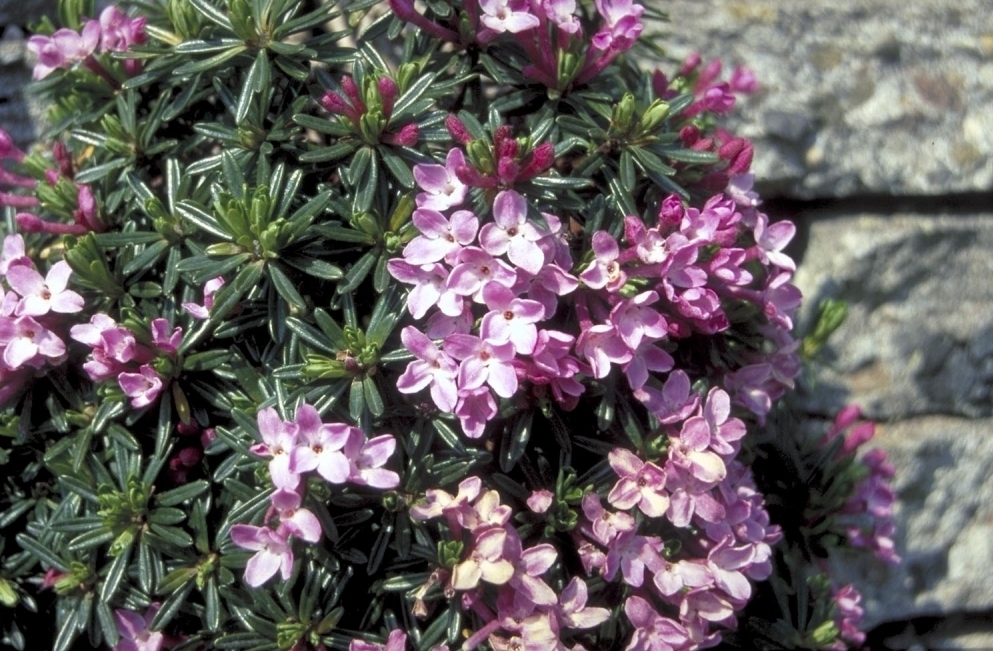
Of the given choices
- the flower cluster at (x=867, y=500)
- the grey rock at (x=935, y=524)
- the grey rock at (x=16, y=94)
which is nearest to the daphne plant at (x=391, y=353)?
the flower cluster at (x=867, y=500)

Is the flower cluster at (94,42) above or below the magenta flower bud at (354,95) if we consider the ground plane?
below

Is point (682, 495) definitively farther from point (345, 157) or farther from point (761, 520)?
point (345, 157)

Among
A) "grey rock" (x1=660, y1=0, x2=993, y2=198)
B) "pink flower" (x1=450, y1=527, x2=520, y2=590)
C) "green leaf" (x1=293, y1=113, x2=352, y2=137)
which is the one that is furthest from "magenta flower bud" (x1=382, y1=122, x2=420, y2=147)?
"grey rock" (x1=660, y1=0, x2=993, y2=198)

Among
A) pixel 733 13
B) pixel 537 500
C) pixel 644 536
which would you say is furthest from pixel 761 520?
pixel 733 13

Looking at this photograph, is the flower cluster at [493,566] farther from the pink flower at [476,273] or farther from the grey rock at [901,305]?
the grey rock at [901,305]

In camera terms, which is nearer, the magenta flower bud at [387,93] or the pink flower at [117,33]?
the magenta flower bud at [387,93]

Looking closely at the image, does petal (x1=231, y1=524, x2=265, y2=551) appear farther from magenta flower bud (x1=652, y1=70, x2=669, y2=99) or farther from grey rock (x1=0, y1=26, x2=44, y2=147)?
grey rock (x1=0, y1=26, x2=44, y2=147)

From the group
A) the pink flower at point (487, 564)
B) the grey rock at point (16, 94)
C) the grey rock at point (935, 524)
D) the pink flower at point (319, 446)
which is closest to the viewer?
the pink flower at point (319, 446)

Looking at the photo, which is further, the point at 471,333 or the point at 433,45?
the point at 433,45
